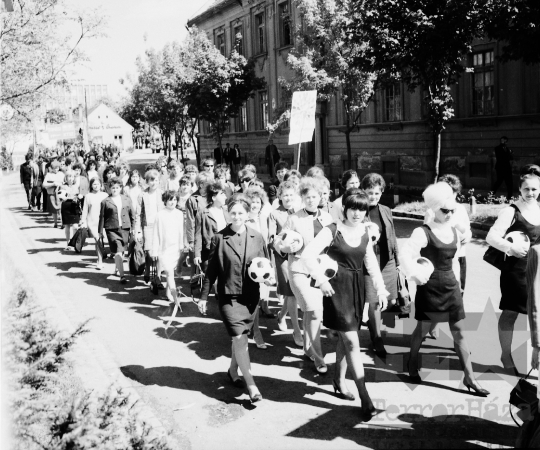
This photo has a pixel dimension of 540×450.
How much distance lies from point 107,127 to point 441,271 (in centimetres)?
3412

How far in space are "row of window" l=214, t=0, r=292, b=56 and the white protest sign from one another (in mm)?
18141

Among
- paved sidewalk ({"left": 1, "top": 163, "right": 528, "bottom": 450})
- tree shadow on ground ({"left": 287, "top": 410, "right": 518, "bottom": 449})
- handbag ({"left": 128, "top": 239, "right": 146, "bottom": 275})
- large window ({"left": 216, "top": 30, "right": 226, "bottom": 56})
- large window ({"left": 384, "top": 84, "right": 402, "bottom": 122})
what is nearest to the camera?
tree shadow on ground ({"left": 287, "top": 410, "right": 518, "bottom": 449})

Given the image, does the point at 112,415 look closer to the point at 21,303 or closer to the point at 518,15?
the point at 21,303

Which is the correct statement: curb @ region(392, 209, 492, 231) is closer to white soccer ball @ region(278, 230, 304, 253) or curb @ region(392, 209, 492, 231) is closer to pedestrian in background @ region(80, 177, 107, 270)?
pedestrian in background @ region(80, 177, 107, 270)

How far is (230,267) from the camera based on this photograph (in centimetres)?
612

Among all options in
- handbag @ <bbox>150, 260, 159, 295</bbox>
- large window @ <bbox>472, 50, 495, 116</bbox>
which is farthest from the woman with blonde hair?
large window @ <bbox>472, 50, 495, 116</bbox>

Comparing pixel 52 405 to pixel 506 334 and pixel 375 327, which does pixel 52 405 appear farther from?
pixel 506 334

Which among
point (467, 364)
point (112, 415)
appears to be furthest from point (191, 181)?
point (112, 415)

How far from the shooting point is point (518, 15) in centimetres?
1617

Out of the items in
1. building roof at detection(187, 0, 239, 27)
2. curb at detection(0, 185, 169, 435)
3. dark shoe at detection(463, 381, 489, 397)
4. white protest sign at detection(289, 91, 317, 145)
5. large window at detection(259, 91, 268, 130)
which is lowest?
dark shoe at detection(463, 381, 489, 397)

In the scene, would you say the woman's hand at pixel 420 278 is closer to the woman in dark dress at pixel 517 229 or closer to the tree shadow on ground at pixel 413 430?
the woman in dark dress at pixel 517 229

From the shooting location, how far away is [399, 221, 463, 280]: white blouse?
5.65 m

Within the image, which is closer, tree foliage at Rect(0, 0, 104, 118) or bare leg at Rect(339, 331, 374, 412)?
bare leg at Rect(339, 331, 374, 412)

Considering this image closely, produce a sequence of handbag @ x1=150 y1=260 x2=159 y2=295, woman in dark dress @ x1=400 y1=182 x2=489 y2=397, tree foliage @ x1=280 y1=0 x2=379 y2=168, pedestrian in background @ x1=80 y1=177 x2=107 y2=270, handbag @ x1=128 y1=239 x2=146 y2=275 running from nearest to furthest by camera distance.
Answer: woman in dark dress @ x1=400 y1=182 x2=489 y2=397
handbag @ x1=150 y1=260 x2=159 y2=295
handbag @ x1=128 y1=239 x2=146 y2=275
pedestrian in background @ x1=80 y1=177 x2=107 y2=270
tree foliage @ x1=280 y1=0 x2=379 y2=168
